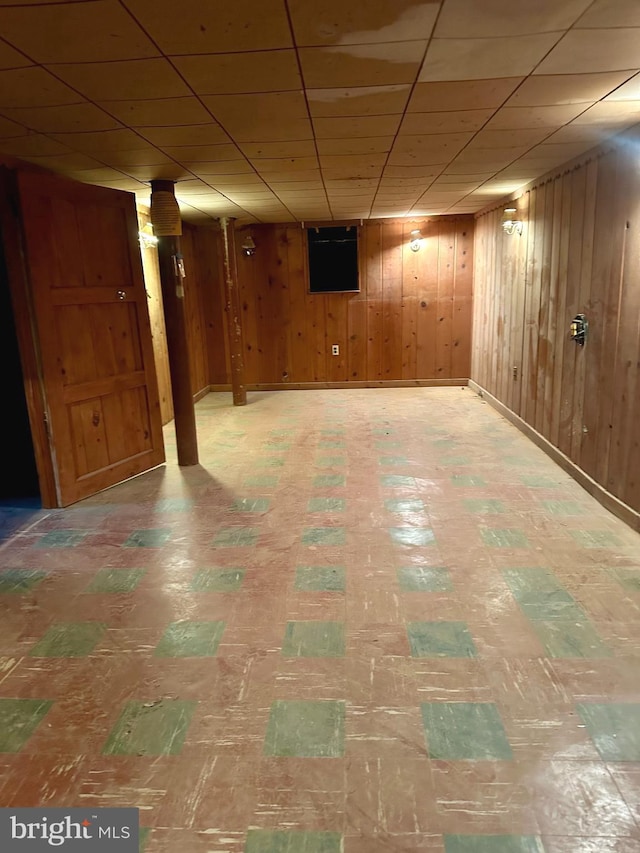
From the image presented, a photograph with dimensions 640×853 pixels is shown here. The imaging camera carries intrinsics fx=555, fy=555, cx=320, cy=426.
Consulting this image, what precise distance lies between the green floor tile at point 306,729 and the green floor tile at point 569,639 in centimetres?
87

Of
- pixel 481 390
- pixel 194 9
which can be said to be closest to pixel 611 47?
pixel 194 9

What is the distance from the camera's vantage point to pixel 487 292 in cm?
648

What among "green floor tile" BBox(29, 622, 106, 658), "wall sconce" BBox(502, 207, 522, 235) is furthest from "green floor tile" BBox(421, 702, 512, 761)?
"wall sconce" BBox(502, 207, 522, 235)

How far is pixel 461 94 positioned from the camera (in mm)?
2463

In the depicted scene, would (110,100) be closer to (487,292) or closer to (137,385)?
(137,385)

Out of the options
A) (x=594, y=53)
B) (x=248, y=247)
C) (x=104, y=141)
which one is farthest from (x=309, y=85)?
(x=248, y=247)

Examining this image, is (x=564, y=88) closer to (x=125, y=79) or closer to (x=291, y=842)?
(x=125, y=79)

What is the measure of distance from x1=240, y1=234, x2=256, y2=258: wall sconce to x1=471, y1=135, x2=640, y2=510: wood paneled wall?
10.3 feet

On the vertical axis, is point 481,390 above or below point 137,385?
below

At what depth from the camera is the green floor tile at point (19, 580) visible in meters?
2.69

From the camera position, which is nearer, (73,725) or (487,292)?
(73,725)

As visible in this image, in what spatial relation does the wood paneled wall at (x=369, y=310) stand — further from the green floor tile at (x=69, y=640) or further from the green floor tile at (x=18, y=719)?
the green floor tile at (x=18, y=719)

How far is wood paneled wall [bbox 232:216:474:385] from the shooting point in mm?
Answer: 7285

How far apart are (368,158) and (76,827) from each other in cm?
374
